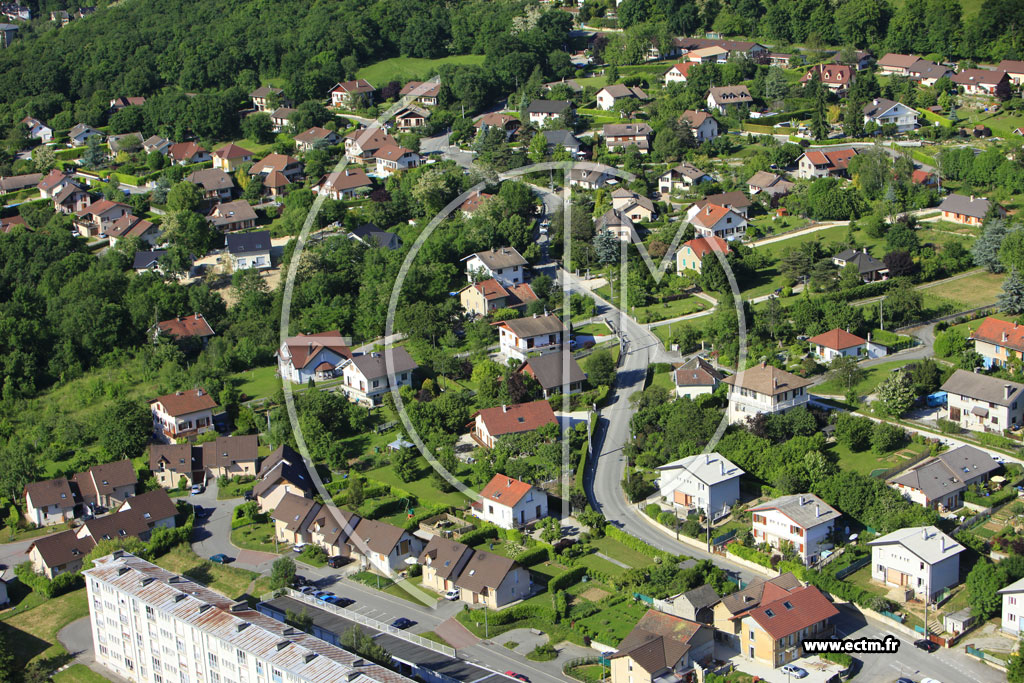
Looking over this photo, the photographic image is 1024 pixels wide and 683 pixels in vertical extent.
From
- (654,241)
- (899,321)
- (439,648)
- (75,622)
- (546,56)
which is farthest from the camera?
(546,56)

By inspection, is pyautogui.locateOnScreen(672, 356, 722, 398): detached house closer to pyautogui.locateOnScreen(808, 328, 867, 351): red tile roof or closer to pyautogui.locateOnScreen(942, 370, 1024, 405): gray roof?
pyautogui.locateOnScreen(808, 328, 867, 351): red tile roof

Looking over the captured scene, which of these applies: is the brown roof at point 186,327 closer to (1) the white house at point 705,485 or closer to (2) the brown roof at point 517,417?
(2) the brown roof at point 517,417

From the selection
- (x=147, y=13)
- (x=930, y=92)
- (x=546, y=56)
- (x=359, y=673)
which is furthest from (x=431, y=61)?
(x=359, y=673)

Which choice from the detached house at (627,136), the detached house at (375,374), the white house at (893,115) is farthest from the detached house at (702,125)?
the detached house at (375,374)

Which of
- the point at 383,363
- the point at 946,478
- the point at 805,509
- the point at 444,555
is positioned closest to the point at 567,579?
the point at 444,555

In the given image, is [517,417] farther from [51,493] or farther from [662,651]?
[51,493]

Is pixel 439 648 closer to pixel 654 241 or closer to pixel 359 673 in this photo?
pixel 359 673
